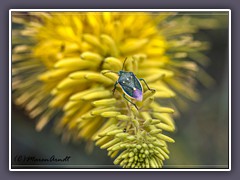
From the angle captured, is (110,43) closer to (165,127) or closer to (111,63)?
(111,63)

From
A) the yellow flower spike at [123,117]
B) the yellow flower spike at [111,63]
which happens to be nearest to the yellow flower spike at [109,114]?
the yellow flower spike at [123,117]

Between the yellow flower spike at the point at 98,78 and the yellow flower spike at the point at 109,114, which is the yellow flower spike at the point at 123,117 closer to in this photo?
the yellow flower spike at the point at 109,114

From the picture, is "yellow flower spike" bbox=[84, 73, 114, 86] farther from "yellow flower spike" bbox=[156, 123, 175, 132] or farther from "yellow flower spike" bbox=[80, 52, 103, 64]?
"yellow flower spike" bbox=[156, 123, 175, 132]

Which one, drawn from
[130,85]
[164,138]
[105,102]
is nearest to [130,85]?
[130,85]

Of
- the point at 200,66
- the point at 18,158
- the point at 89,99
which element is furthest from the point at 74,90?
the point at 200,66

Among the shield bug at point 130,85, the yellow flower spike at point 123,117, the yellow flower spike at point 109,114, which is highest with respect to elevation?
the shield bug at point 130,85


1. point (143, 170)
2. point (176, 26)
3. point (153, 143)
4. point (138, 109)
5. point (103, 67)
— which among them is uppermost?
point (176, 26)

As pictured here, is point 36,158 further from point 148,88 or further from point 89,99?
point 148,88
